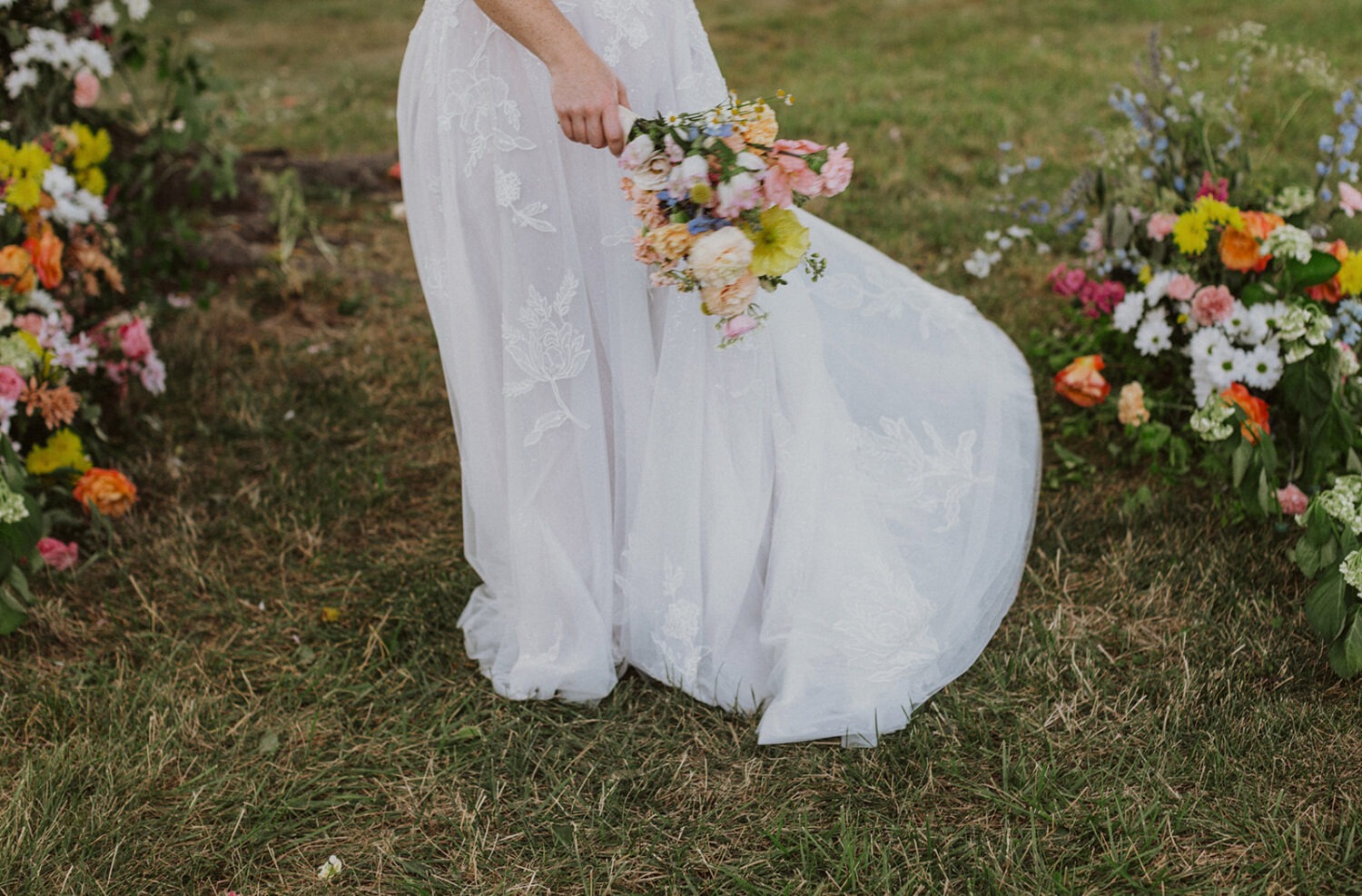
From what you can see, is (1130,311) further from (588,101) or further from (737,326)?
(588,101)

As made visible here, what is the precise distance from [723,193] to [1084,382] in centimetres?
166

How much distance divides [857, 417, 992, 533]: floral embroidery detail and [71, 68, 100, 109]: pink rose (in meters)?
2.61

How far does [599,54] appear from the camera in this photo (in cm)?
209

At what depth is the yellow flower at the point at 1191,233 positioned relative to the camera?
2902 mm

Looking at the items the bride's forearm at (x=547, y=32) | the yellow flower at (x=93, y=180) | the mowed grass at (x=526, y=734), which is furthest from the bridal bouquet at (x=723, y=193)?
the yellow flower at (x=93, y=180)

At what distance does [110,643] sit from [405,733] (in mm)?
846

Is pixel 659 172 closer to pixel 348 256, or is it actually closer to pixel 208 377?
pixel 208 377

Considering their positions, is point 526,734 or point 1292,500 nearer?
point 526,734

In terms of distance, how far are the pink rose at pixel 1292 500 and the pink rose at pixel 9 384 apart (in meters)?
2.97

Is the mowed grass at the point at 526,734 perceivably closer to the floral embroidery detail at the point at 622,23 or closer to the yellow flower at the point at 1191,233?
the yellow flower at the point at 1191,233

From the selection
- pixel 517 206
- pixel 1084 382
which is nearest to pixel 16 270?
pixel 517 206

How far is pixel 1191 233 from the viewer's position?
2.92 m

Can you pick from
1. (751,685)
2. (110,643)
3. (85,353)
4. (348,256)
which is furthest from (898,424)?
(348,256)

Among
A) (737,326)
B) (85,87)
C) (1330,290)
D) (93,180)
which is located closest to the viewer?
(737,326)
